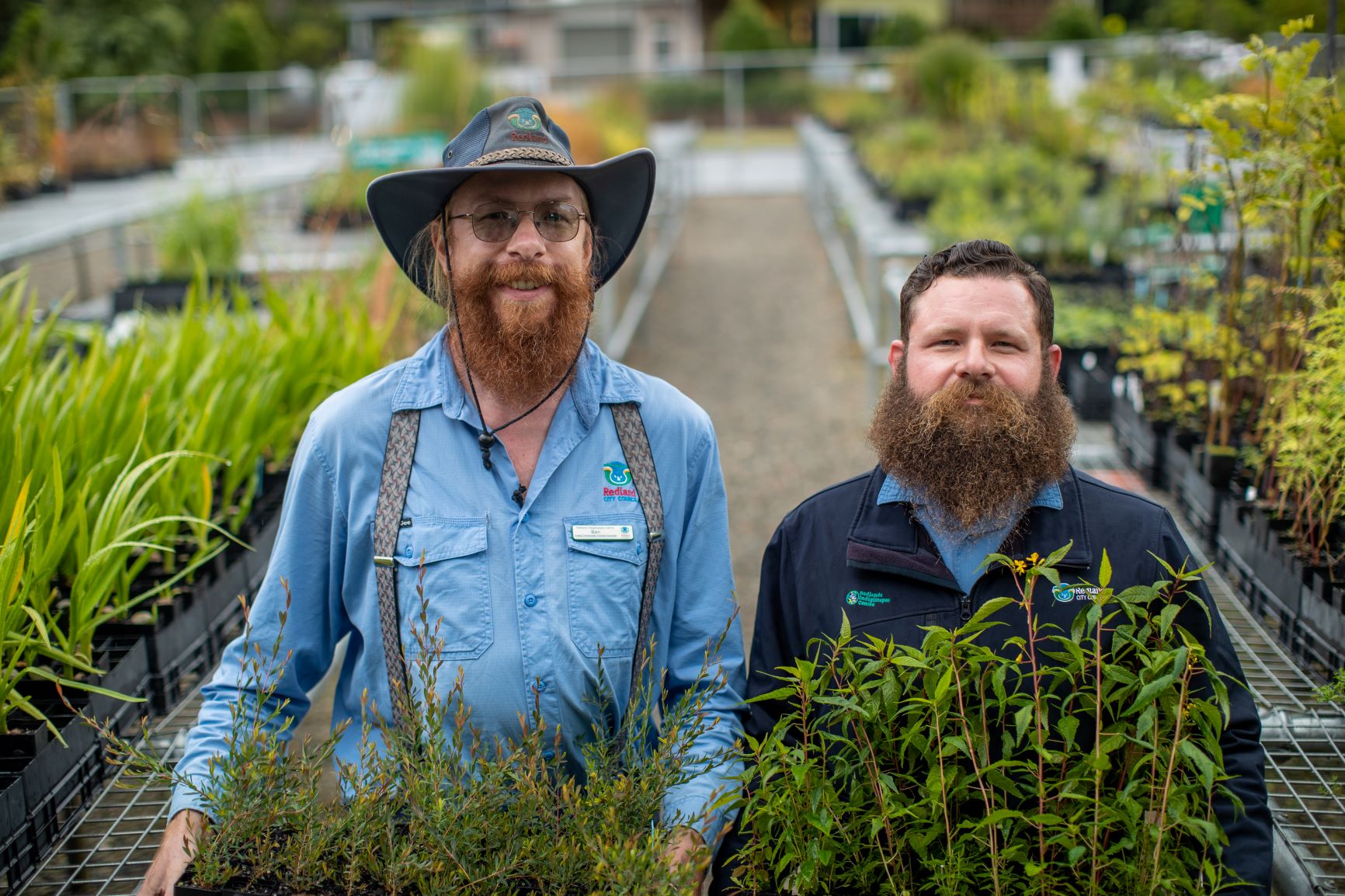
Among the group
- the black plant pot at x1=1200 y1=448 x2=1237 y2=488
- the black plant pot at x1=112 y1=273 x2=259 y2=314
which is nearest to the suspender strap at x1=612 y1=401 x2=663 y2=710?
the black plant pot at x1=1200 y1=448 x2=1237 y2=488

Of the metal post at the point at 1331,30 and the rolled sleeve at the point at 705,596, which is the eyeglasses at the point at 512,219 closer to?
the rolled sleeve at the point at 705,596

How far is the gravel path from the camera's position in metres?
6.38

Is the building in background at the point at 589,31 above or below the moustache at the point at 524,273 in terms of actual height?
above

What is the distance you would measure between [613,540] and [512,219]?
595 millimetres

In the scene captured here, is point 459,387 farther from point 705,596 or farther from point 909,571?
point 909,571

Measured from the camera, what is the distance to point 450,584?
1.99 meters

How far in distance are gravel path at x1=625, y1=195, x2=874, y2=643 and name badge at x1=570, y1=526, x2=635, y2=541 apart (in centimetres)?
205

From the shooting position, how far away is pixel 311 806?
5.38 feet

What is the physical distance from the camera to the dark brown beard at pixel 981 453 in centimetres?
202

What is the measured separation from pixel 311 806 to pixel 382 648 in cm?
42

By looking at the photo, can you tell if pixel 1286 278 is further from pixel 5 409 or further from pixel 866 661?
pixel 5 409

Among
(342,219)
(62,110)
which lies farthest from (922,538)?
(62,110)

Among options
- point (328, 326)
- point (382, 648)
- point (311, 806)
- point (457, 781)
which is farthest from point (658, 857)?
point (328, 326)

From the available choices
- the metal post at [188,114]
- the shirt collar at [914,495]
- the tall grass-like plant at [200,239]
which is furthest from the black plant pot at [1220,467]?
the metal post at [188,114]
